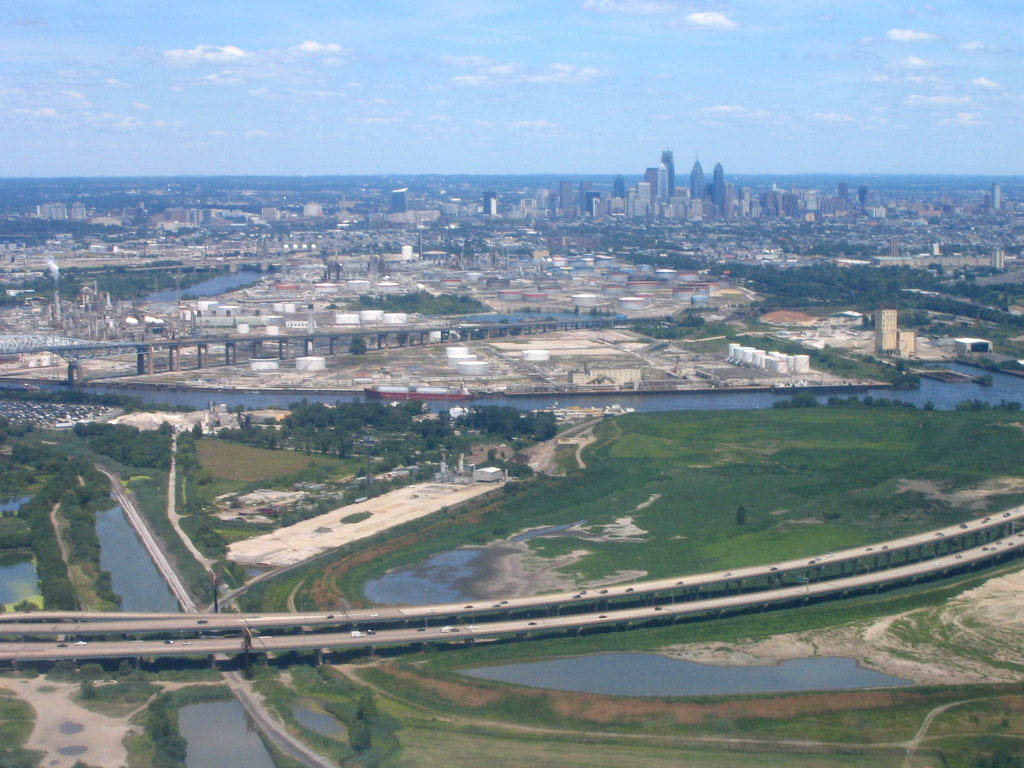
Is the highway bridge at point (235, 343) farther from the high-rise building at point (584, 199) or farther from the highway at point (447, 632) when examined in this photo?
the high-rise building at point (584, 199)

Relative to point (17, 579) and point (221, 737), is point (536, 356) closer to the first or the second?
point (17, 579)

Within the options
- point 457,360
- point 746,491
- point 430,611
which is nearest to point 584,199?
point 457,360

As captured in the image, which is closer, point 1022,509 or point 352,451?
point 1022,509

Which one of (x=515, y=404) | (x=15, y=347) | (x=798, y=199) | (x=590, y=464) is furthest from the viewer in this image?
(x=798, y=199)

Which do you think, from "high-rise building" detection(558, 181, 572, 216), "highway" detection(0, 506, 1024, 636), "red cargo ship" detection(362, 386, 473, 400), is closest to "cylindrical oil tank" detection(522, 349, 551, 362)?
"red cargo ship" detection(362, 386, 473, 400)

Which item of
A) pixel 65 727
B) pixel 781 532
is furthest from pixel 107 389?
pixel 65 727

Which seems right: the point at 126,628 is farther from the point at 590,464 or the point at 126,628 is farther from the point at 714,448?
the point at 714,448

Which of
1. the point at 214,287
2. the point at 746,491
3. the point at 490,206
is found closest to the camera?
the point at 746,491
